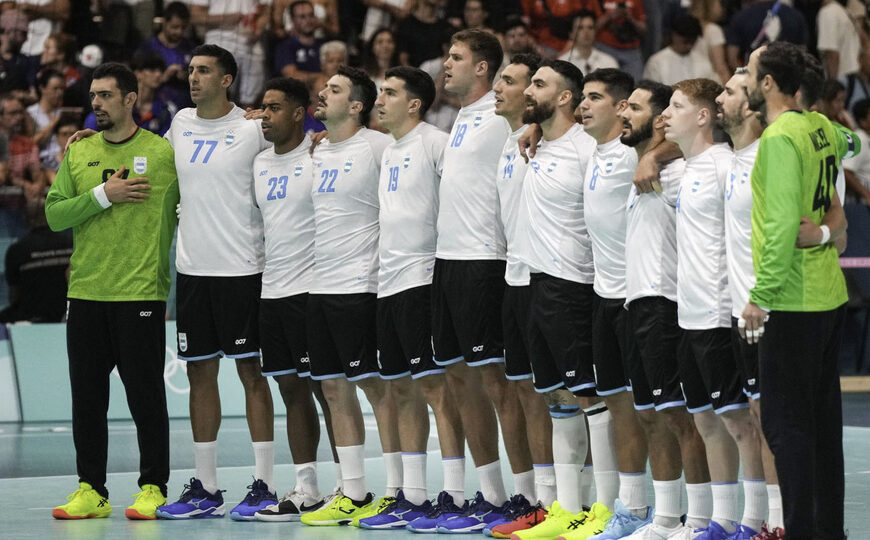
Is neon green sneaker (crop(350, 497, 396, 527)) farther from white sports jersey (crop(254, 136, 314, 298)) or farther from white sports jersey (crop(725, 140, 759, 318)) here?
white sports jersey (crop(725, 140, 759, 318))

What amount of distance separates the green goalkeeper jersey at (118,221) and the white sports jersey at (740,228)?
4.22 m

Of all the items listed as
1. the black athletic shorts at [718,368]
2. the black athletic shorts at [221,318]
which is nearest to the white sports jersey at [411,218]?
the black athletic shorts at [221,318]

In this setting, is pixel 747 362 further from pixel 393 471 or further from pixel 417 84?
pixel 417 84

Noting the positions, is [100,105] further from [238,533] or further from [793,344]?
[793,344]

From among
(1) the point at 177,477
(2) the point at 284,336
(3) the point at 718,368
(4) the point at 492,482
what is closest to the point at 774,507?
(3) the point at 718,368

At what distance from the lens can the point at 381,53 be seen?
17062 millimetres

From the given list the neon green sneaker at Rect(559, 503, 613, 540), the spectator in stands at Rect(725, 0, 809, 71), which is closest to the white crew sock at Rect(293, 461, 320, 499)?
the neon green sneaker at Rect(559, 503, 613, 540)

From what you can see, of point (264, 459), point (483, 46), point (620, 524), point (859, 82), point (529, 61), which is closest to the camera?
point (620, 524)

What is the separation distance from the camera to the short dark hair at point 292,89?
9.66m

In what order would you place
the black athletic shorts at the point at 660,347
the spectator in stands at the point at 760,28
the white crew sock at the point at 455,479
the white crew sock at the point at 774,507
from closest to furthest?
the white crew sock at the point at 774,507 < the black athletic shorts at the point at 660,347 < the white crew sock at the point at 455,479 < the spectator in stands at the point at 760,28

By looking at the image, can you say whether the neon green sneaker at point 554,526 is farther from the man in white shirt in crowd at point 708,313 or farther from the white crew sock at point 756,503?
the white crew sock at point 756,503

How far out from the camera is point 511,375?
855cm

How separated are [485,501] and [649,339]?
5.96 feet

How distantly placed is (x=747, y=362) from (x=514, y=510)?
210cm
